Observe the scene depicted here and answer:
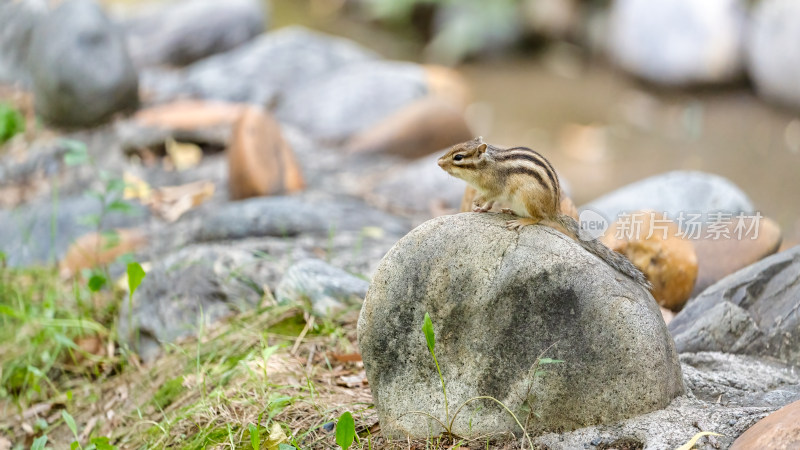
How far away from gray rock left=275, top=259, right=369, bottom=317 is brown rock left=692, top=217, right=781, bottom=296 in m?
1.49

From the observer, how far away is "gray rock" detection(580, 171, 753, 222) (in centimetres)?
442

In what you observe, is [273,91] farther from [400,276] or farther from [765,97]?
[400,276]

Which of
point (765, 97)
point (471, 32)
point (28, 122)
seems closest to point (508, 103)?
point (471, 32)

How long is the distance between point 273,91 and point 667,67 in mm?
4048

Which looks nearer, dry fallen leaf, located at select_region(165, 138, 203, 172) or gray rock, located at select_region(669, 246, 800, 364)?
gray rock, located at select_region(669, 246, 800, 364)

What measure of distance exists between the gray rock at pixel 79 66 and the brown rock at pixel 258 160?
175 centimetres

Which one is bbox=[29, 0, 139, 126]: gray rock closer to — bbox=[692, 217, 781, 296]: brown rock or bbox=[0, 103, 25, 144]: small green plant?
bbox=[0, 103, 25, 144]: small green plant

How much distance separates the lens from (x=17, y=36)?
25.2 feet

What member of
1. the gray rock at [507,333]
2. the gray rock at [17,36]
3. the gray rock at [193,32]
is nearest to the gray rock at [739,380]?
the gray rock at [507,333]

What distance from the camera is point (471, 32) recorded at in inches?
396

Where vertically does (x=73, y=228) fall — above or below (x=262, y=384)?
below

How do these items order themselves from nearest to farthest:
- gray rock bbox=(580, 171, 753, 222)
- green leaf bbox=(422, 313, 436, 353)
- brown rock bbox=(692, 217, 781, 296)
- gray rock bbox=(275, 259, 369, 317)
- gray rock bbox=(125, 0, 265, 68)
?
green leaf bbox=(422, 313, 436, 353), gray rock bbox=(275, 259, 369, 317), brown rock bbox=(692, 217, 781, 296), gray rock bbox=(580, 171, 753, 222), gray rock bbox=(125, 0, 265, 68)

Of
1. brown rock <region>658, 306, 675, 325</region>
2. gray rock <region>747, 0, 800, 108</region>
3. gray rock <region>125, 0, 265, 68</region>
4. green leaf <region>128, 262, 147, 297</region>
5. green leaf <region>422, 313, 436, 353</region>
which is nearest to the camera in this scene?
green leaf <region>422, 313, 436, 353</region>

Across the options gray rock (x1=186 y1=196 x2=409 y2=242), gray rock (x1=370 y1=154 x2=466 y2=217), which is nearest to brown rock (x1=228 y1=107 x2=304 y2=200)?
gray rock (x1=186 y1=196 x2=409 y2=242)
